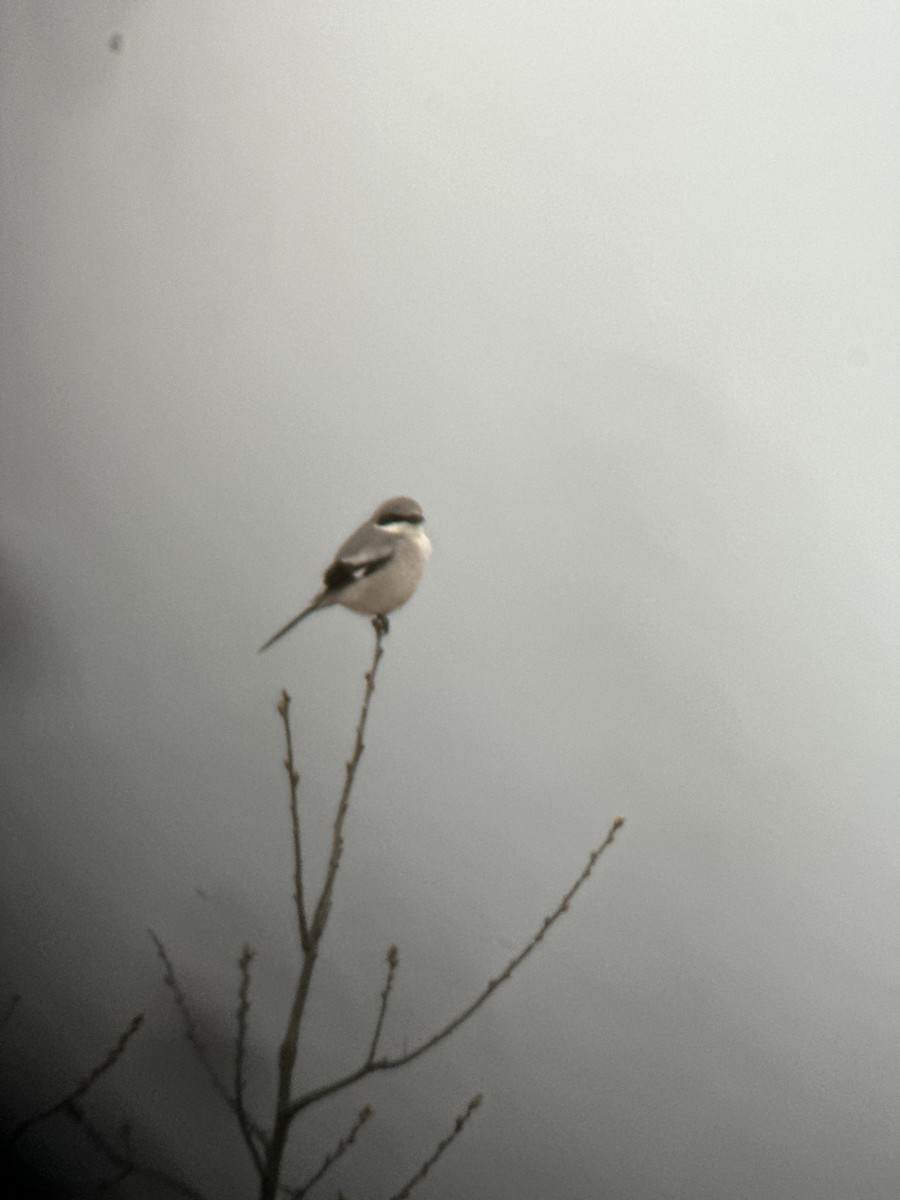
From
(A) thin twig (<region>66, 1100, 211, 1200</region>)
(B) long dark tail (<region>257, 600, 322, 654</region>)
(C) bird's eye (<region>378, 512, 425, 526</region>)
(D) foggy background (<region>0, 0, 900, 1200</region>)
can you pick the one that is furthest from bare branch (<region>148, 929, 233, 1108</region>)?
(C) bird's eye (<region>378, 512, 425, 526</region>)

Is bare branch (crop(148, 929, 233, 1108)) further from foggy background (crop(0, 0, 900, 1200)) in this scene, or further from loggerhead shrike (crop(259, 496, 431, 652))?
loggerhead shrike (crop(259, 496, 431, 652))

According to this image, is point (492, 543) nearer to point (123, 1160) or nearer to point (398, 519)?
point (398, 519)

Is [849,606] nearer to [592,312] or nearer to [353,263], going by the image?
[592,312]

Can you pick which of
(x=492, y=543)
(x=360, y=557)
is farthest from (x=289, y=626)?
(x=492, y=543)

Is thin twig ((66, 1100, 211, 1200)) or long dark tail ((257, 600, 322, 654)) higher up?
long dark tail ((257, 600, 322, 654))

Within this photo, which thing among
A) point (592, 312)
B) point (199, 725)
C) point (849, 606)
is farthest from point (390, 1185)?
point (592, 312)
